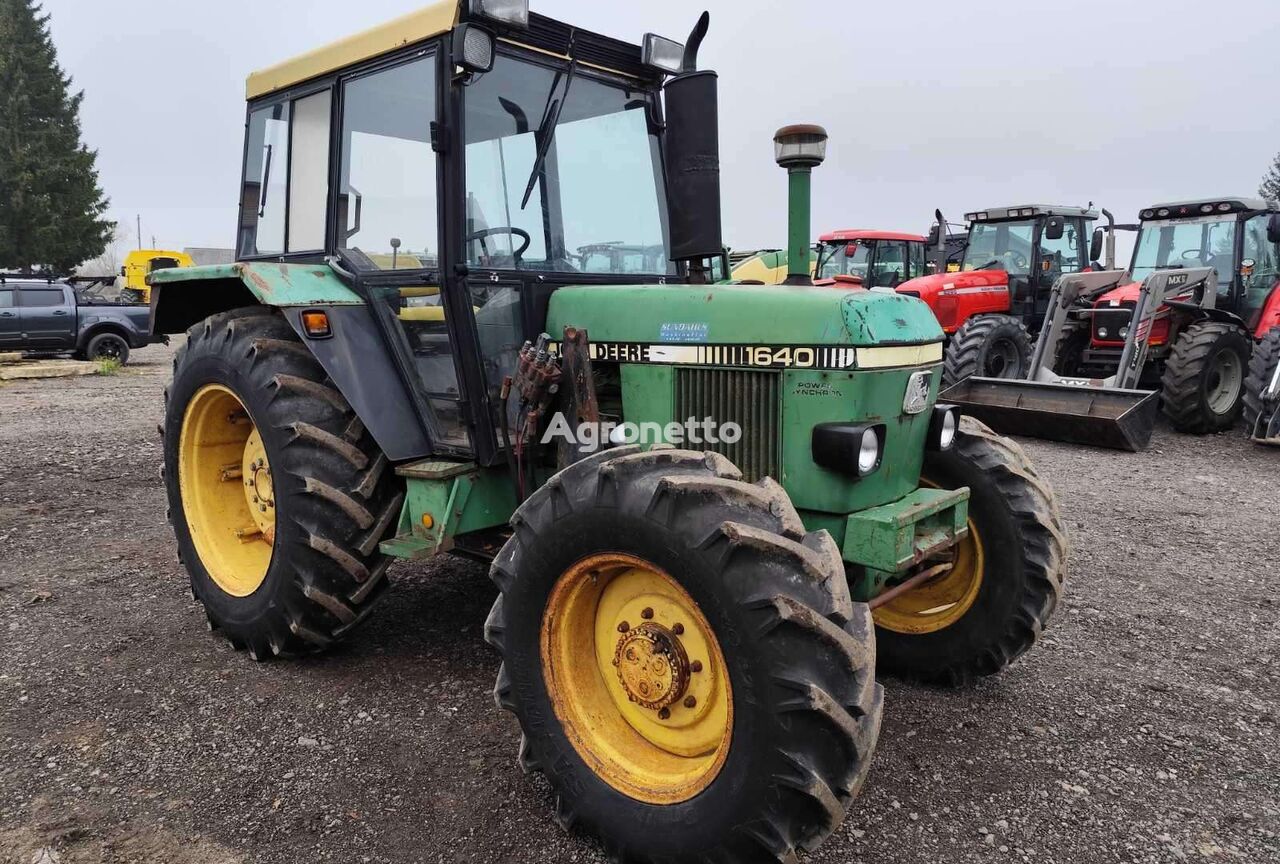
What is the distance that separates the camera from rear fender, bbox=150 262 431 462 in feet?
11.4

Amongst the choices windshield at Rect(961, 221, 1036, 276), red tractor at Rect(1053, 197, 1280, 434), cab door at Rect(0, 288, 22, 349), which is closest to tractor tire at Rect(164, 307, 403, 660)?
red tractor at Rect(1053, 197, 1280, 434)

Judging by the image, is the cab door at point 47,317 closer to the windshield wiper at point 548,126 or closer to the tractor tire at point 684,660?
the windshield wiper at point 548,126

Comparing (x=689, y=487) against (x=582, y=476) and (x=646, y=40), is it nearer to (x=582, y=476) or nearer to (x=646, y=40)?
(x=582, y=476)

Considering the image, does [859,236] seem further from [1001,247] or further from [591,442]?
[591,442]

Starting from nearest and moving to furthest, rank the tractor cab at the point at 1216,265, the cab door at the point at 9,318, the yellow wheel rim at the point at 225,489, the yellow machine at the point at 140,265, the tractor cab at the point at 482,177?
the tractor cab at the point at 482,177 < the yellow wheel rim at the point at 225,489 < the tractor cab at the point at 1216,265 < the cab door at the point at 9,318 < the yellow machine at the point at 140,265

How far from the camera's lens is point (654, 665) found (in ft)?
8.21

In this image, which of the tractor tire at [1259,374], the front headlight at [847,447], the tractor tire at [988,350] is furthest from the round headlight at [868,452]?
the tractor tire at [988,350]

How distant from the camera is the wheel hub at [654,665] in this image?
8.13 ft

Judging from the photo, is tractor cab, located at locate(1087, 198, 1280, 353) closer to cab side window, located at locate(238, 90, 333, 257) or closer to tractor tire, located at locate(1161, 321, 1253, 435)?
tractor tire, located at locate(1161, 321, 1253, 435)

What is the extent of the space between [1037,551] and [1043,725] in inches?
24.8

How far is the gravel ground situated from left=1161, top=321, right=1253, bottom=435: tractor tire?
470 cm

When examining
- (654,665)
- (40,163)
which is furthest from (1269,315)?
(40,163)

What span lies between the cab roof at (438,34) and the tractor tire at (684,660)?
→ 173cm

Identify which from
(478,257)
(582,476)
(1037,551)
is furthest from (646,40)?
(1037,551)
